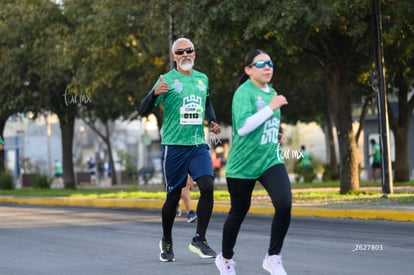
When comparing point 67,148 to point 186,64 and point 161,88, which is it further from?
point 161,88

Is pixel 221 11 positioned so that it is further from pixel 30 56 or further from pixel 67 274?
pixel 30 56

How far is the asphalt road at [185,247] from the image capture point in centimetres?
876

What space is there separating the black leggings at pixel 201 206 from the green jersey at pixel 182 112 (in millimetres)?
420

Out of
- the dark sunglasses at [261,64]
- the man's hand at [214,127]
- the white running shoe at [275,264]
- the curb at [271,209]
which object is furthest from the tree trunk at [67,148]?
the white running shoe at [275,264]

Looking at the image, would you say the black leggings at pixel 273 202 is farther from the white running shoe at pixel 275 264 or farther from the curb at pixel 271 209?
the curb at pixel 271 209

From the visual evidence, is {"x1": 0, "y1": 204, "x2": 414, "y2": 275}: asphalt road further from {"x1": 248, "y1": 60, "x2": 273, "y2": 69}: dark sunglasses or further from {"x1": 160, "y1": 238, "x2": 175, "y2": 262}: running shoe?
{"x1": 248, "y1": 60, "x2": 273, "y2": 69}: dark sunglasses

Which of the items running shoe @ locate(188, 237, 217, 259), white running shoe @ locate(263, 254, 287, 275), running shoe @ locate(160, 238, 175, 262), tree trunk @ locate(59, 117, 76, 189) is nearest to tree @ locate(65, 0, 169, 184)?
tree trunk @ locate(59, 117, 76, 189)

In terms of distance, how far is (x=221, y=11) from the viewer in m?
20.0

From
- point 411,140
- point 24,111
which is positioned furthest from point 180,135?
point 411,140

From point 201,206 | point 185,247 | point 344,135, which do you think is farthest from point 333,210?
point 201,206

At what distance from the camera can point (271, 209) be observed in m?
18.5

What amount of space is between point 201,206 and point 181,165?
17.3 inches

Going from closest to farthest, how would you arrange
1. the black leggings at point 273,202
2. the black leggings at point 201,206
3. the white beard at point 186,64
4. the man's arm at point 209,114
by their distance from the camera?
the black leggings at point 273,202 → the black leggings at point 201,206 → the white beard at point 186,64 → the man's arm at point 209,114

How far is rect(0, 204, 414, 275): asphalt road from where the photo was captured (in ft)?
28.7
